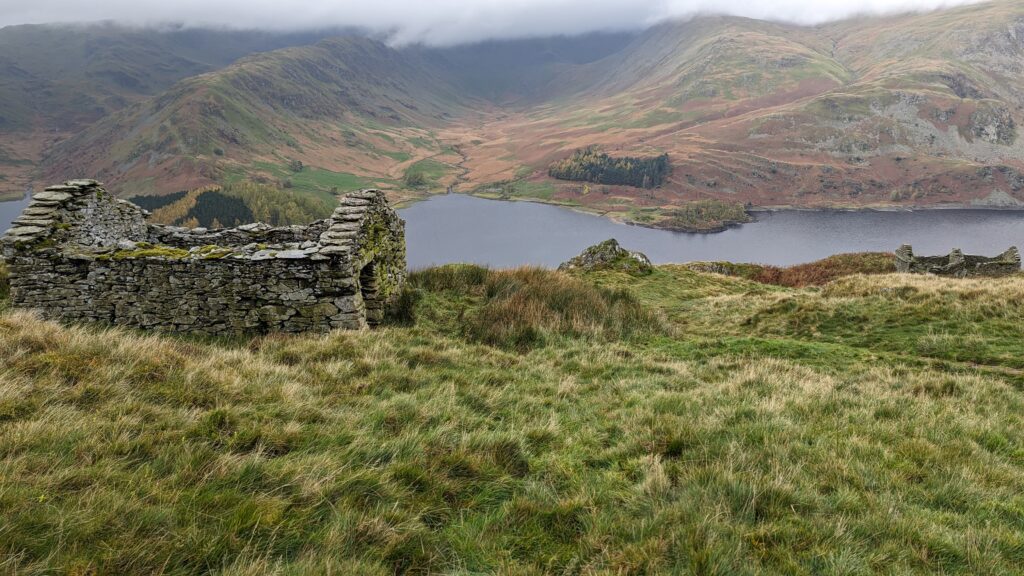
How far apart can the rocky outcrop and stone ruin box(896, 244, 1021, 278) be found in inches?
610

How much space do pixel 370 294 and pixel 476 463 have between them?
27.1 ft

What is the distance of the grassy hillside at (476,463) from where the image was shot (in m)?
3.15

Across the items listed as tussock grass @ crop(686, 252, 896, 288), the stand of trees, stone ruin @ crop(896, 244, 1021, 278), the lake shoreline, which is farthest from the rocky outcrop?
the stand of trees

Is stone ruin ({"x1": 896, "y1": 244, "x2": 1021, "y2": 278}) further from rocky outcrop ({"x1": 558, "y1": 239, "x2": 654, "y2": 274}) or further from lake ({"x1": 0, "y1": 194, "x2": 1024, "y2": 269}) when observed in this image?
lake ({"x1": 0, "y1": 194, "x2": 1024, "y2": 269})

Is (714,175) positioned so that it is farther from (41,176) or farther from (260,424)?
(41,176)

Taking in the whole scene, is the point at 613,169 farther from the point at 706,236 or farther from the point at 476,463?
the point at 476,463

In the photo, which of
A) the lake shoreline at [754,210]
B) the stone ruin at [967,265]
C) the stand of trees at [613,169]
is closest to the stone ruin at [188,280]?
the stone ruin at [967,265]

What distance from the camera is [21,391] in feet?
14.3

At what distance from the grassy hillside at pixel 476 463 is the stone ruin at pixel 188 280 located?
4.24 feet

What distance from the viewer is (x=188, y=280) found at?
33.6 ft

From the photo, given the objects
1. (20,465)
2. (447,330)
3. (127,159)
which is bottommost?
(447,330)

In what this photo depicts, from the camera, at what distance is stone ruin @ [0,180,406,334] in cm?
1002

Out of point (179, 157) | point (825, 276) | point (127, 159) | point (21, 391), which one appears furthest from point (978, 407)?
point (127, 159)

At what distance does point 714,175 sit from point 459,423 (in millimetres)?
167546
